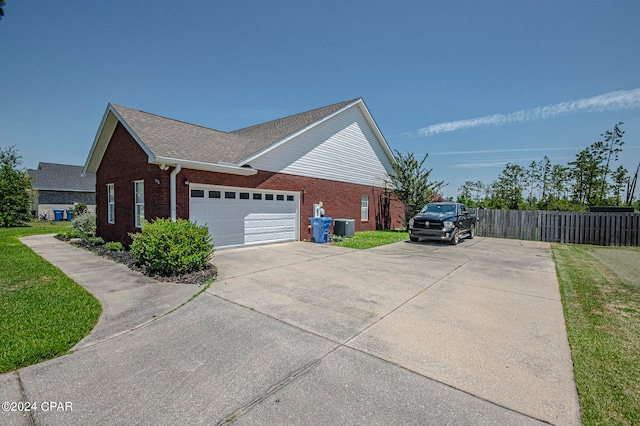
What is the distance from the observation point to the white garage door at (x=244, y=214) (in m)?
10.4

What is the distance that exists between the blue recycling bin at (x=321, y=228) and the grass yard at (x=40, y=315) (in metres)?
8.90

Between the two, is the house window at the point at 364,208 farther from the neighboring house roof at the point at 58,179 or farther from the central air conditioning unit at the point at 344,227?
the neighboring house roof at the point at 58,179

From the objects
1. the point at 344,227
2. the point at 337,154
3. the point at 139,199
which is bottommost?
the point at 344,227

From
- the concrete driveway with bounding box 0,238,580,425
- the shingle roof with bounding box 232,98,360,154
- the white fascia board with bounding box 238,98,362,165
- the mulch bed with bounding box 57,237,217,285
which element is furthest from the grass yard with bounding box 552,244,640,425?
the shingle roof with bounding box 232,98,360,154

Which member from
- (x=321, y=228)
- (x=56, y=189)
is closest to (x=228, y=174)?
(x=321, y=228)

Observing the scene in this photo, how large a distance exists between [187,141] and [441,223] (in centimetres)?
1142

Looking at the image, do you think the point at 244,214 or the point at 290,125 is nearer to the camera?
the point at 244,214

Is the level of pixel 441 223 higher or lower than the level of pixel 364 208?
lower

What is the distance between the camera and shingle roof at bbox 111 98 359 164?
9766 mm

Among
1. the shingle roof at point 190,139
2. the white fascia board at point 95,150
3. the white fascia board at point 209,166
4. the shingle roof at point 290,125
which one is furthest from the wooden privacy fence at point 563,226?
the white fascia board at point 95,150

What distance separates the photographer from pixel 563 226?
15.5 metres

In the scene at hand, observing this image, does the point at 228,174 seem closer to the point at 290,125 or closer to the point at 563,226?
the point at 290,125

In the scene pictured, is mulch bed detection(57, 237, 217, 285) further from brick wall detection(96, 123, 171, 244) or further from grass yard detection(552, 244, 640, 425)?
grass yard detection(552, 244, 640, 425)

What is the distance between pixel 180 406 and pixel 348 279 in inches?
188
